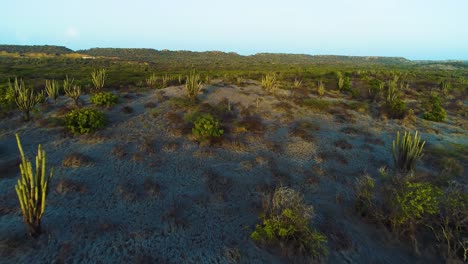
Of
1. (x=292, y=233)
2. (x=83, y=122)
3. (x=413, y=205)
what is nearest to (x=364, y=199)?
(x=413, y=205)

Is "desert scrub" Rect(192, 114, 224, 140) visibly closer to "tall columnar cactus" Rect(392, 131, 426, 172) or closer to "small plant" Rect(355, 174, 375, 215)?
"small plant" Rect(355, 174, 375, 215)

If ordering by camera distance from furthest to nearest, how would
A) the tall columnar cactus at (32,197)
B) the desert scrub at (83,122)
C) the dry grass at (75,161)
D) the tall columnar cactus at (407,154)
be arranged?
the desert scrub at (83,122)
the tall columnar cactus at (407,154)
the dry grass at (75,161)
the tall columnar cactus at (32,197)

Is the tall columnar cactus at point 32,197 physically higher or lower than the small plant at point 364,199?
higher

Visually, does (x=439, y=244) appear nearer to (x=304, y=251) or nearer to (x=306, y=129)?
(x=304, y=251)

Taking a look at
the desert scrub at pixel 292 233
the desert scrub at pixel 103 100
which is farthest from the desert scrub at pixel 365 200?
the desert scrub at pixel 103 100

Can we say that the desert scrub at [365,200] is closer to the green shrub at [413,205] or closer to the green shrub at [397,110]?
the green shrub at [413,205]

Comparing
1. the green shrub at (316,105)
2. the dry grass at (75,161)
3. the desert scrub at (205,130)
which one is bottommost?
the dry grass at (75,161)

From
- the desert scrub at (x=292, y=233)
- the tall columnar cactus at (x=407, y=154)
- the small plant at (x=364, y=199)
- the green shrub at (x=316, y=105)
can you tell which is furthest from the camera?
the green shrub at (x=316, y=105)
